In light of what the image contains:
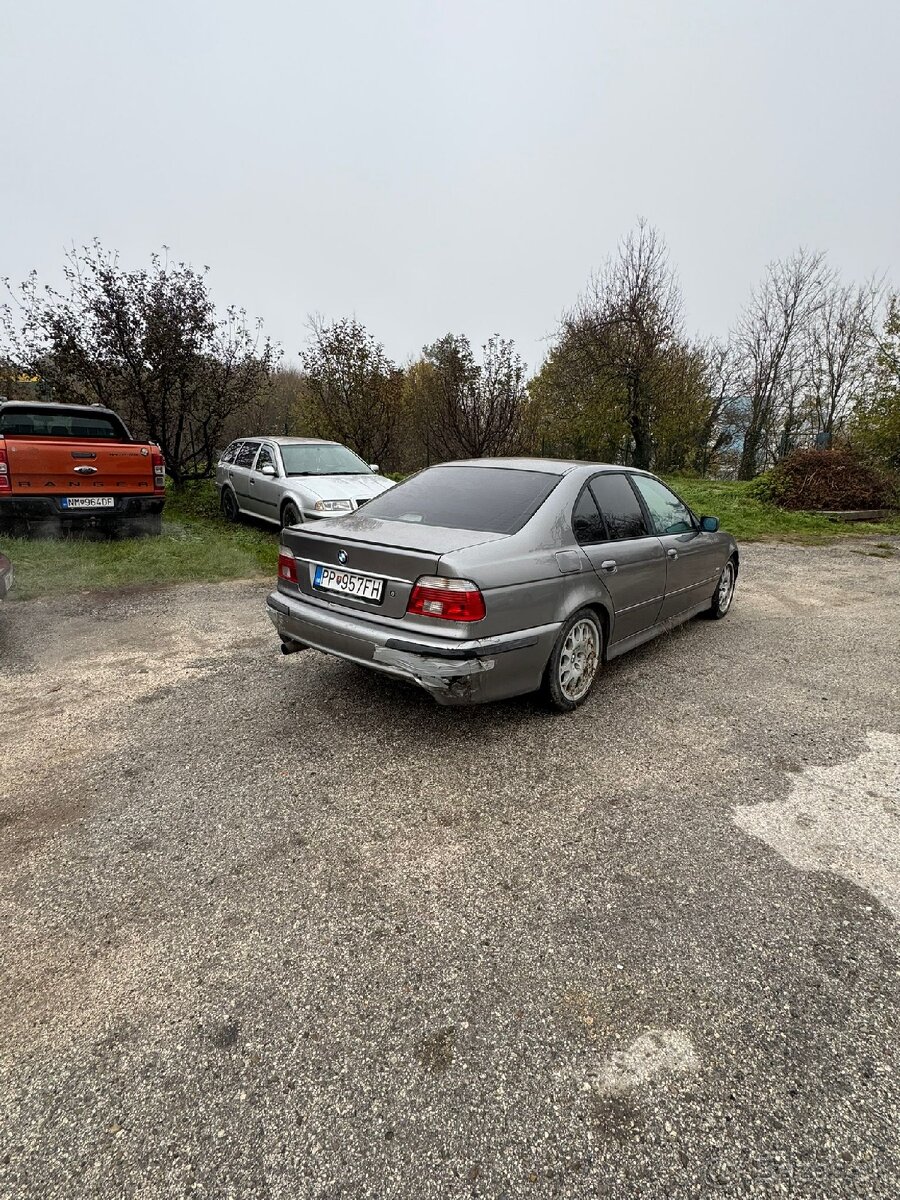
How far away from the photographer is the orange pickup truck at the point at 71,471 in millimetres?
6961

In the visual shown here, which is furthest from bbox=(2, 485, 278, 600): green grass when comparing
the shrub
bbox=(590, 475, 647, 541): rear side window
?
the shrub

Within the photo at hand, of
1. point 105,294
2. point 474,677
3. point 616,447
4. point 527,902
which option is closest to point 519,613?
point 474,677

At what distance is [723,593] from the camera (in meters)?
5.75

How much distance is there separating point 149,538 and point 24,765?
6173 mm

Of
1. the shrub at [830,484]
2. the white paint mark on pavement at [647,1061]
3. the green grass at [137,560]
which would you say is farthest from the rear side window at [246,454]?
the shrub at [830,484]

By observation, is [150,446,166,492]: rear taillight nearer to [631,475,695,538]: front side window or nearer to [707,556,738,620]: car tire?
[631,475,695,538]: front side window

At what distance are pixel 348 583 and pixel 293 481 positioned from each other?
228 inches

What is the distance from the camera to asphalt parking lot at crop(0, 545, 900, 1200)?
1444 millimetres

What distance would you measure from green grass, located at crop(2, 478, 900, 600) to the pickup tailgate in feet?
2.49

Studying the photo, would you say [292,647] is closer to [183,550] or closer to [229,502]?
[183,550]

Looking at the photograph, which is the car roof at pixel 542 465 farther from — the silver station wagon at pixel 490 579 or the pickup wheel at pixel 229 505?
the pickup wheel at pixel 229 505

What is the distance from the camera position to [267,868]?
2346 millimetres

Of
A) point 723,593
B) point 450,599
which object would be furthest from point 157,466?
point 723,593

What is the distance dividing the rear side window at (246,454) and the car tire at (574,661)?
7.57 meters
